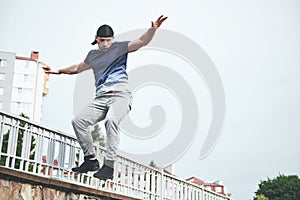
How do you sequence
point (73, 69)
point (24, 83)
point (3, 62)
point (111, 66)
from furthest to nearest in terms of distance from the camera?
point (3, 62) < point (24, 83) < point (73, 69) < point (111, 66)

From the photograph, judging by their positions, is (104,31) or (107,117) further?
(104,31)


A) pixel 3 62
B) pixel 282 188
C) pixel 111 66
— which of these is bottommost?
pixel 111 66

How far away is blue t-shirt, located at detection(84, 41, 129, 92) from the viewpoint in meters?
6.76

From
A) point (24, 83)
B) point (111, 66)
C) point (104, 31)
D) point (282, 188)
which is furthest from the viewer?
point (24, 83)

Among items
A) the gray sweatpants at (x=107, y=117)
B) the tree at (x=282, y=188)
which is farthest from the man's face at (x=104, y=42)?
the tree at (x=282, y=188)

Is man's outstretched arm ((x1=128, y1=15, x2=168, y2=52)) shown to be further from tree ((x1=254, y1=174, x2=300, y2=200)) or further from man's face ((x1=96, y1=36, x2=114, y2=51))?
tree ((x1=254, y1=174, x2=300, y2=200))

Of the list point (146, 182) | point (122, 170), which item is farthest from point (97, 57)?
point (146, 182)

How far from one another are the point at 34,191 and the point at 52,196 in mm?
430

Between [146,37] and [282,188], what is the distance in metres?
56.2

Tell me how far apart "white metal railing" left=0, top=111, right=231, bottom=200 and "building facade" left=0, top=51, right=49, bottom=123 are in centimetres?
5404

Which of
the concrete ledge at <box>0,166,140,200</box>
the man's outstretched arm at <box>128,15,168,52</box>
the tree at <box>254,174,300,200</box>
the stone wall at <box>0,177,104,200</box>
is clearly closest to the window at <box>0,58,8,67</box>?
the tree at <box>254,174,300,200</box>

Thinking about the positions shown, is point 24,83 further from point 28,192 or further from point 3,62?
point 28,192

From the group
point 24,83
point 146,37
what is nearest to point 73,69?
point 146,37

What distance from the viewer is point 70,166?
8.41 metres
